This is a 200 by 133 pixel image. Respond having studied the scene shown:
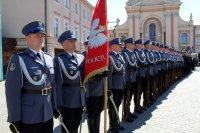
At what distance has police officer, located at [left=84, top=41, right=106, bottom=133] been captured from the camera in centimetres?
633

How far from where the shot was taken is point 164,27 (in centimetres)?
6638

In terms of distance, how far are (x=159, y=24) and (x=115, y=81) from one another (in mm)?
61317

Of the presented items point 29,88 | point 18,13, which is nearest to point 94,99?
point 29,88

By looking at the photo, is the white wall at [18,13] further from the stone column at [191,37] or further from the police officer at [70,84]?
the stone column at [191,37]

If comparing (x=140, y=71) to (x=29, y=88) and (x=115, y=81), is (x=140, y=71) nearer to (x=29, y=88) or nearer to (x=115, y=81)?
(x=115, y=81)

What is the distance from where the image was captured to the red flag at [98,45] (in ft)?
19.5

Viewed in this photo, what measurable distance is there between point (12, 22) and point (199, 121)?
2132cm

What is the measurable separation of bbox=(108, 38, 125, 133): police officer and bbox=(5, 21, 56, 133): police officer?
9.89 ft

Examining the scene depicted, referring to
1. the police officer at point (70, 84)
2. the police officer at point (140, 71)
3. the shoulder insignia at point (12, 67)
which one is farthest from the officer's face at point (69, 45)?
the police officer at point (140, 71)

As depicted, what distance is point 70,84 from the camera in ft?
17.4

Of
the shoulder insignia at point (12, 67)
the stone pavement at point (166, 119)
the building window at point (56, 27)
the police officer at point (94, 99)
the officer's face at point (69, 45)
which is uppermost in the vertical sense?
the building window at point (56, 27)

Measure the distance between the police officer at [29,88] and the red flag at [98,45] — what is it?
5.27 feet

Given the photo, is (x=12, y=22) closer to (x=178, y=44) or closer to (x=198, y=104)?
(x=198, y=104)

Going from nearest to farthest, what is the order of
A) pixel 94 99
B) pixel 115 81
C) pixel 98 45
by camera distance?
pixel 98 45, pixel 94 99, pixel 115 81
